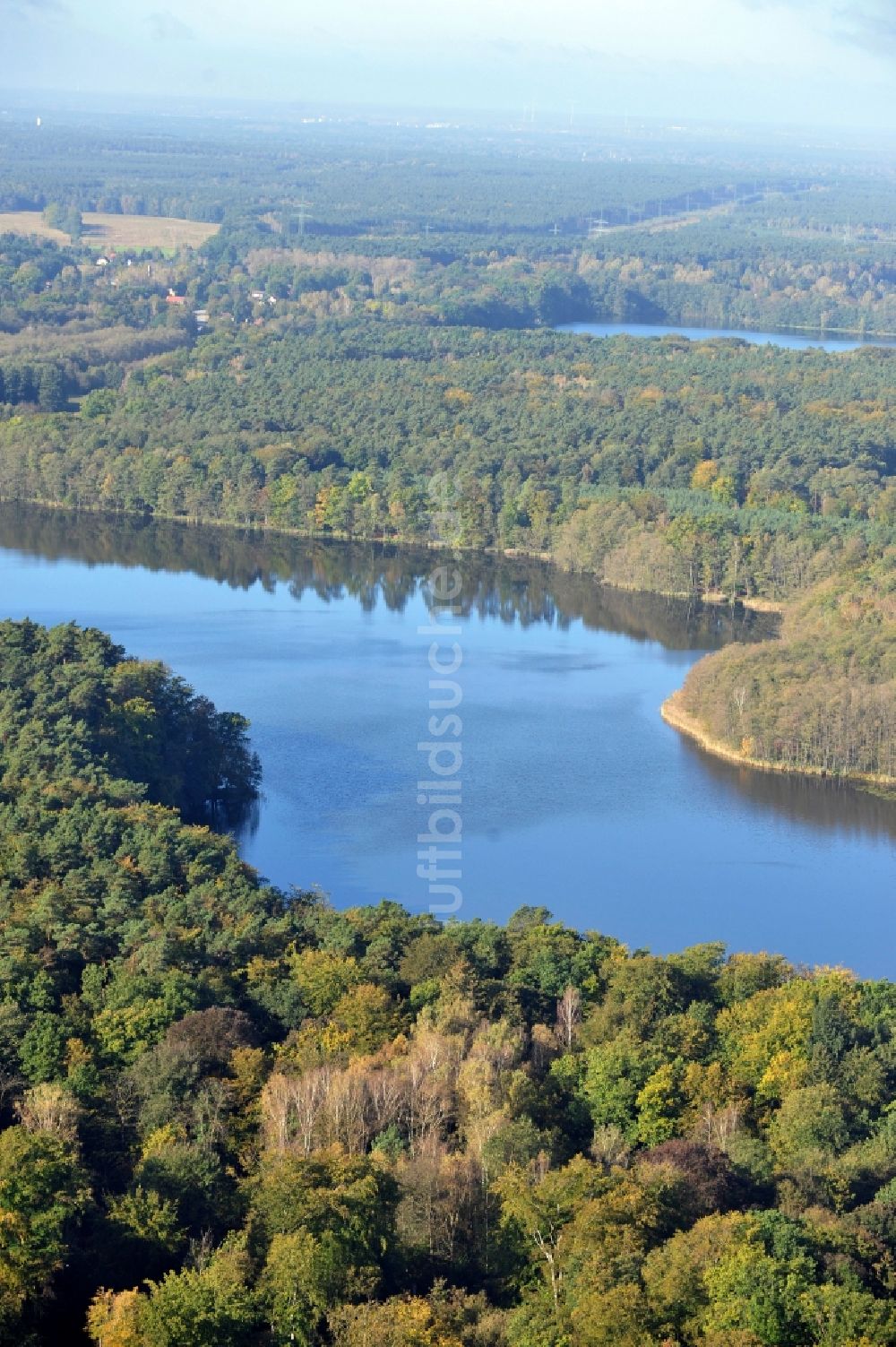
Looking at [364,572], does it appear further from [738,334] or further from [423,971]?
[738,334]

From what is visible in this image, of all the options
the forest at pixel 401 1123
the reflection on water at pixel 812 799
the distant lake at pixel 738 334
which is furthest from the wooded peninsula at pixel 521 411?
the forest at pixel 401 1123

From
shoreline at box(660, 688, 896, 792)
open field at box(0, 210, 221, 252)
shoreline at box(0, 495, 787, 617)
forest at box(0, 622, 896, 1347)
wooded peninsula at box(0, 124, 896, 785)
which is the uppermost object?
open field at box(0, 210, 221, 252)

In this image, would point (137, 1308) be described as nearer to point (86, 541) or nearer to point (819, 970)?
point (819, 970)

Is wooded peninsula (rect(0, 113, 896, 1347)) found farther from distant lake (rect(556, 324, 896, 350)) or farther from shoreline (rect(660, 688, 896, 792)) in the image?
distant lake (rect(556, 324, 896, 350))

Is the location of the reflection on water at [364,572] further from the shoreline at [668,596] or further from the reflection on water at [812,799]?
the reflection on water at [812,799]

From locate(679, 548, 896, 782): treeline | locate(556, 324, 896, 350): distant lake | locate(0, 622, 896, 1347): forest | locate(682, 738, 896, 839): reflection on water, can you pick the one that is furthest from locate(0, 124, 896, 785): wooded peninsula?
locate(0, 622, 896, 1347): forest

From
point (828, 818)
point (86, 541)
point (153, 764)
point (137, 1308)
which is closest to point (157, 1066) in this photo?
point (137, 1308)
